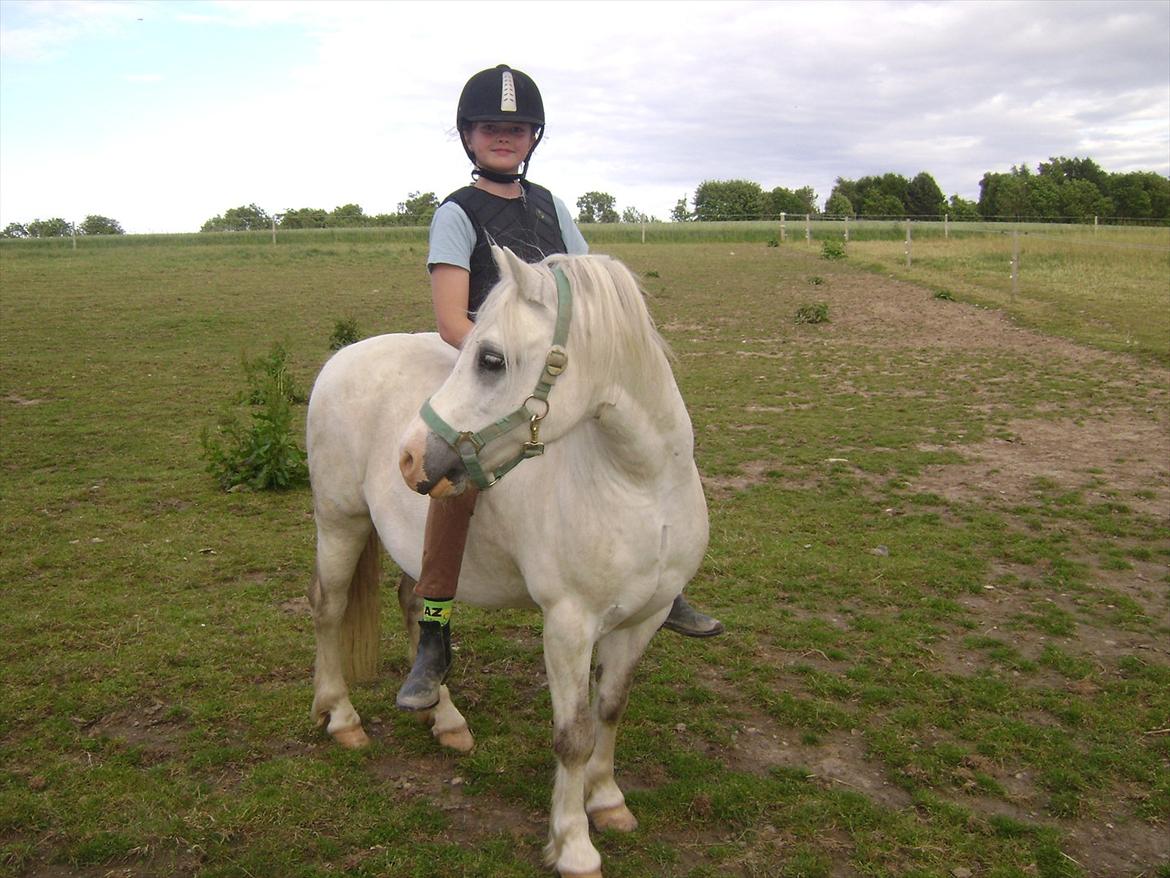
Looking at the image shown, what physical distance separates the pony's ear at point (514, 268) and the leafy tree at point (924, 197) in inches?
2674

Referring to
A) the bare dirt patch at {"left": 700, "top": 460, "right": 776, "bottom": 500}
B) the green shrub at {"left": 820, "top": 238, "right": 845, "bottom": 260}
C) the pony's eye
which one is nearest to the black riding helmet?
the pony's eye

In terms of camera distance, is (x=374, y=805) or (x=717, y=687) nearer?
(x=374, y=805)

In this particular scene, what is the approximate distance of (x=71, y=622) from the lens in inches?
186

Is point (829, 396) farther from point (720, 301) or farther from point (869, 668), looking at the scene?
point (720, 301)

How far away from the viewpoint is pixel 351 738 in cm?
366

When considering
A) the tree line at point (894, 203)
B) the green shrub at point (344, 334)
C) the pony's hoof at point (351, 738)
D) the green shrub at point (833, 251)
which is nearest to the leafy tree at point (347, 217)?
the tree line at point (894, 203)

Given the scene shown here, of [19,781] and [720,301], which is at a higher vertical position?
[720,301]

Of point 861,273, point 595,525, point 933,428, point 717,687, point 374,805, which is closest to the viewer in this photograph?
point 595,525

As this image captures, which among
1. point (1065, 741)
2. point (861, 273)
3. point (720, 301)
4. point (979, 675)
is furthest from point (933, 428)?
point (861, 273)

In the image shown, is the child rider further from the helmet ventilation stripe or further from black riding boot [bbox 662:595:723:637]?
black riding boot [bbox 662:595:723:637]

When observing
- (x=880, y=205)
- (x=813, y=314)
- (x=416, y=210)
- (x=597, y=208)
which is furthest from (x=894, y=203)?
(x=813, y=314)

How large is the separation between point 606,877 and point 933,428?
7181 millimetres

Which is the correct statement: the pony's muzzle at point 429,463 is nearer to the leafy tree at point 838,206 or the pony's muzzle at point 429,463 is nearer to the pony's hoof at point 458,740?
the pony's hoof at point 458,740

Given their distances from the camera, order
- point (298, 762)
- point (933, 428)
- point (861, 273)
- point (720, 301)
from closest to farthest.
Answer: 1. point (298, 762)
2. point (933, 428)
3. point (720, 301)
4. point (861, 273)
